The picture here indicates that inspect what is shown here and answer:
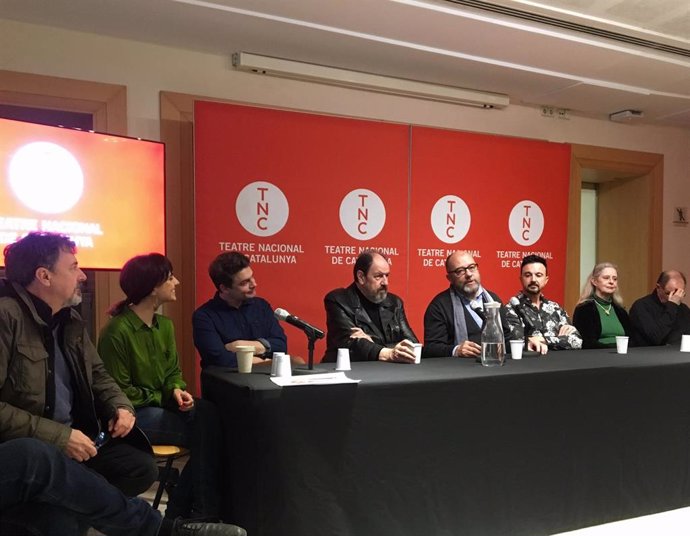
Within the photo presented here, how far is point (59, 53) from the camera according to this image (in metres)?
3.48

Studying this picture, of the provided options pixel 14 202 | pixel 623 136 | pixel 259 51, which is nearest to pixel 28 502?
pixel 14 202

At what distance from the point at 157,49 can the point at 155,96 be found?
28 cm

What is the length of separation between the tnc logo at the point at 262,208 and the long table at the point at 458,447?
1.67 metres

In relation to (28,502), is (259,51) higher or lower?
higher

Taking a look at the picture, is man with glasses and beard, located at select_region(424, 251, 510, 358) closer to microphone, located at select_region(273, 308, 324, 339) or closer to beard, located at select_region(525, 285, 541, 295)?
beard, located at select_region(525, 285, 541, 295)

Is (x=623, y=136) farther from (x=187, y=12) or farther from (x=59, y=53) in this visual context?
(x=59, y=53)

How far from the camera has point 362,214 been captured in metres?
4.18

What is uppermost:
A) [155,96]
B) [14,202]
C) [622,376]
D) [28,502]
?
[155,96]

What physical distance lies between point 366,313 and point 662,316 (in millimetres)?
1909

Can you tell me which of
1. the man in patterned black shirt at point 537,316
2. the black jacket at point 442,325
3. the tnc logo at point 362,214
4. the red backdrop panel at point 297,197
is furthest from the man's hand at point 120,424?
the tnc logo at point 362,214

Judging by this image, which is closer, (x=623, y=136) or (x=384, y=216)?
(x=384, y=216)

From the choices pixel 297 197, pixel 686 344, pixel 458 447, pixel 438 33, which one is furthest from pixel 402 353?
pixel 438 33

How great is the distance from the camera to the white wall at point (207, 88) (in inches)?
136

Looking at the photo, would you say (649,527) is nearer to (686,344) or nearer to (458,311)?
(686,344)
